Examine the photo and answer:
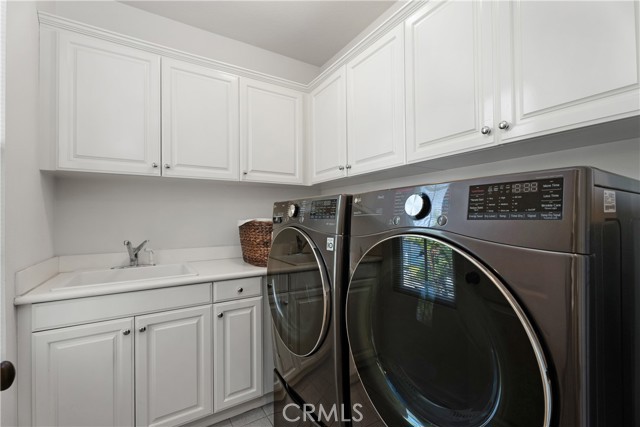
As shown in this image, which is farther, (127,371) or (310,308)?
(127,371)

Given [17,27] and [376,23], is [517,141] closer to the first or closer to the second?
[376,23]

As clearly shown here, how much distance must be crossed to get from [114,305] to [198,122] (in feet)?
3.84

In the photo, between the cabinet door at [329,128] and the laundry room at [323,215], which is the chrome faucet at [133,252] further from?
the cabinet door at [329,128]

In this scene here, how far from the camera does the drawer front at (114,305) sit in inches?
48.6

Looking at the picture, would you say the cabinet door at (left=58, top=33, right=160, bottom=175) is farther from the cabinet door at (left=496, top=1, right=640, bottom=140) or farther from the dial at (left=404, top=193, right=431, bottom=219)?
the cabinet door at (left=496, top=1, right=640, bottom=140)

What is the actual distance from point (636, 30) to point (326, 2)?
1.67m

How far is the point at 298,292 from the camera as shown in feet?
4.22

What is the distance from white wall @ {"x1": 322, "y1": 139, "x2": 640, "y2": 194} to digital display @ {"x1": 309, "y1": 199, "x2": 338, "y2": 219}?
0.69m

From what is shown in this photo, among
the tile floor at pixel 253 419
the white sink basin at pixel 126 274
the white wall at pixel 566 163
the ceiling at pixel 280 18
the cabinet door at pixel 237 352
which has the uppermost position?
the ceiling at pixel 280 18

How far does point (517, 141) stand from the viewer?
1.05 meters

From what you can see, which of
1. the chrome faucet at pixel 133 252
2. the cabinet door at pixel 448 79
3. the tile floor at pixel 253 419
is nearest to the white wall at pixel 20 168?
the chrome faucet at pixel 133 252

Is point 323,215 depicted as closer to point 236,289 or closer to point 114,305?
point 236,289

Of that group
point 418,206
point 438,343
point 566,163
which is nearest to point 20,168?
point 418,206

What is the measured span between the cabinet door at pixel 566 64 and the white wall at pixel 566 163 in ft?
1.09
